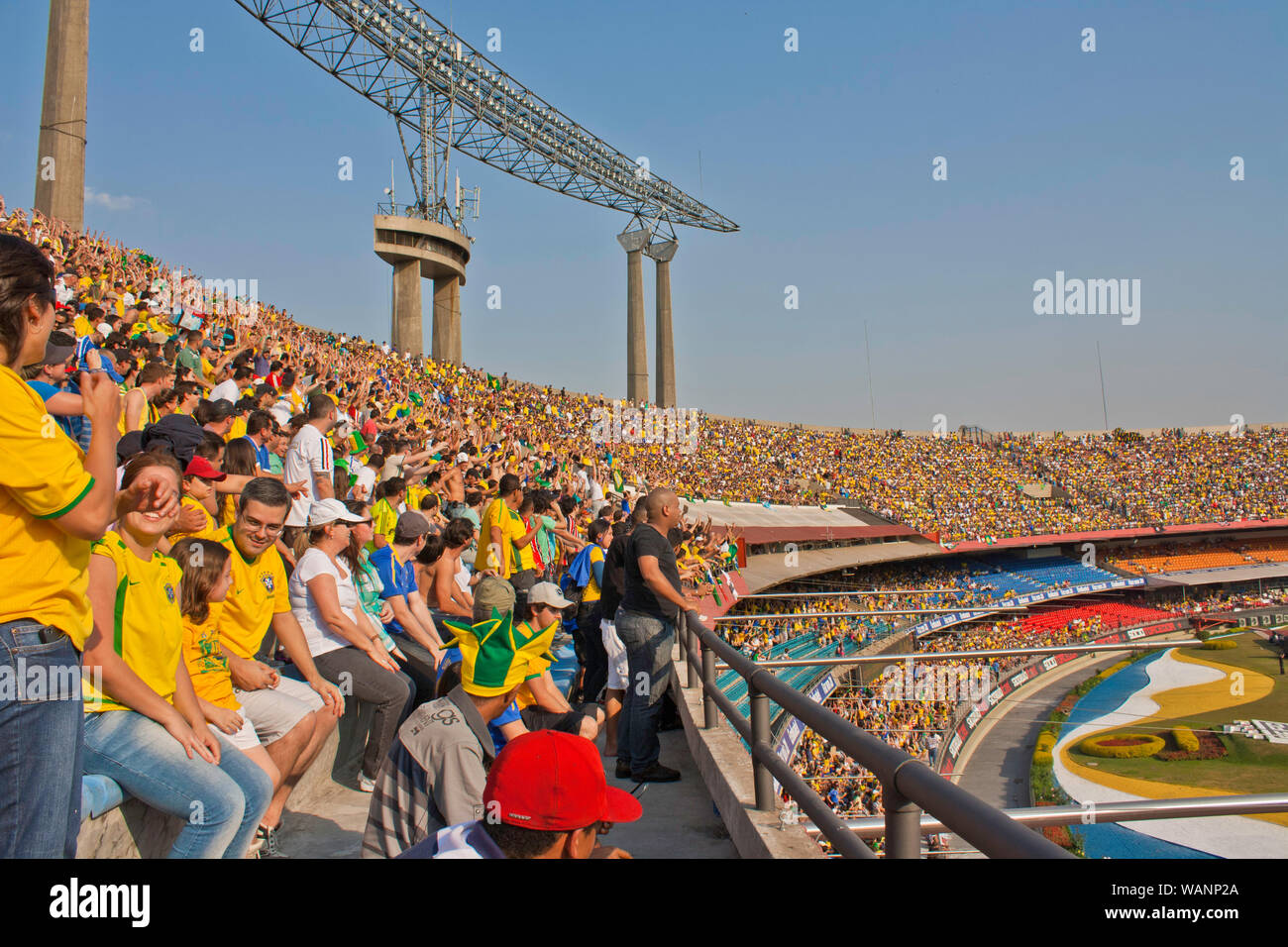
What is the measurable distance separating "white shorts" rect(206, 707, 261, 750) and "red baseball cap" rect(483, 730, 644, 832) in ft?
6.33

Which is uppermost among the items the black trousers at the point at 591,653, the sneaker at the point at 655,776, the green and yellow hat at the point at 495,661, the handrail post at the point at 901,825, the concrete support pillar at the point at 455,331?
the concrete support pillar at the point at 455,331

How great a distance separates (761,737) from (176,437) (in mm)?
3614

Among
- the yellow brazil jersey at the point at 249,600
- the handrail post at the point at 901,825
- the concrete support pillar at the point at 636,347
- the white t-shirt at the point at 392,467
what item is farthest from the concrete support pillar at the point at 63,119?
the concrete support pillar at the point at 636,347

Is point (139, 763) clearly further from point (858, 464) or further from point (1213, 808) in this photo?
point (858, 464)

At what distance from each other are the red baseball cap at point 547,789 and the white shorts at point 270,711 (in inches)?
90.8

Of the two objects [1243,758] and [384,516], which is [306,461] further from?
[1243,758]

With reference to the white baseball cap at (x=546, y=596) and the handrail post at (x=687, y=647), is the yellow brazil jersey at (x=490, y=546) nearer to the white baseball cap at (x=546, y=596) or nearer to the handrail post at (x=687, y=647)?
the handrail post at (x=687, y=647)

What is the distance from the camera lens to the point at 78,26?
17.9 metres

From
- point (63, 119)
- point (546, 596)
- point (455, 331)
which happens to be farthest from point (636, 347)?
point (546, 596)

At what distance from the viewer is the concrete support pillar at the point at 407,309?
104ft

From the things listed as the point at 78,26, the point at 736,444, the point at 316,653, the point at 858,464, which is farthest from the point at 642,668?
the point at 858,464

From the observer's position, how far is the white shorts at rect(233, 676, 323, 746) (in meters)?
3.86

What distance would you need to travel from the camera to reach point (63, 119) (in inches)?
698

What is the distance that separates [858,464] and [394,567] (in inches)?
1751
